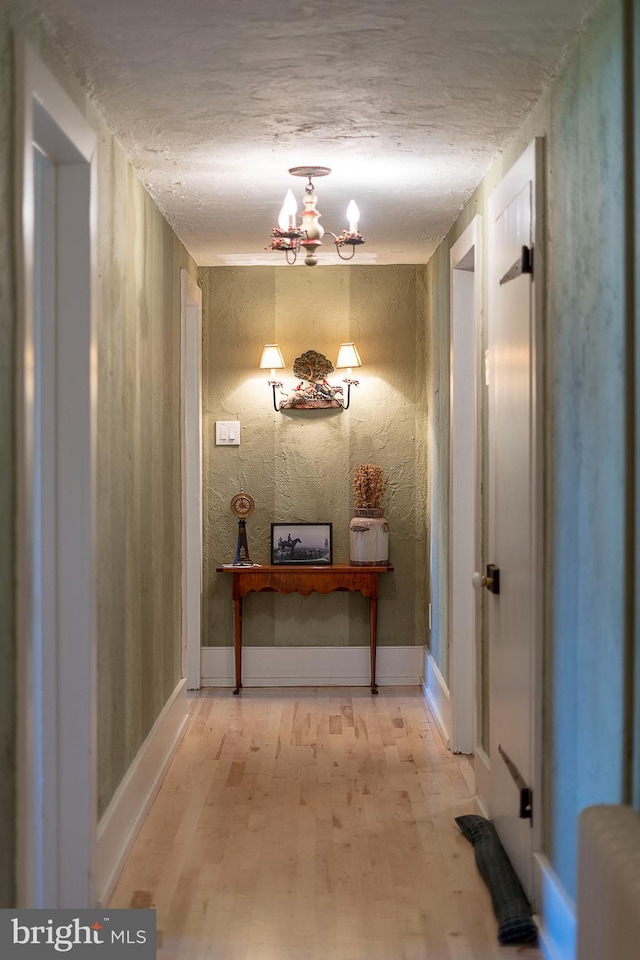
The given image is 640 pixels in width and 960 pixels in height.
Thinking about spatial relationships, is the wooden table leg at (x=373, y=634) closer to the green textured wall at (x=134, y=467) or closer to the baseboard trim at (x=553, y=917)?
the green textured wall at (x=134, y=467)

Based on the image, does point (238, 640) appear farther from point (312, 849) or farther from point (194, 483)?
point (312, 849)

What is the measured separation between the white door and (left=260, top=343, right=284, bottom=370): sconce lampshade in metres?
2.39

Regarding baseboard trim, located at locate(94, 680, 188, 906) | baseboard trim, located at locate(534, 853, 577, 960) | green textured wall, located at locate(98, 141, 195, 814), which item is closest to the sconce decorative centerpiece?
green textured wall, located at locate(98, 141, 195, 814)

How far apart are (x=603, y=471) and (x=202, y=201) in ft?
8.48

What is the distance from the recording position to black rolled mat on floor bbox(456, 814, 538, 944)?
9.39ft

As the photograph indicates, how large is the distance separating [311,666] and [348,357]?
1.80m

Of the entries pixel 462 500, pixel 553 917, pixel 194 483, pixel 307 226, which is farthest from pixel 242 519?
pixel 553 917

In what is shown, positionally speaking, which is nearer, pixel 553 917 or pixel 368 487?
pixel 553 917

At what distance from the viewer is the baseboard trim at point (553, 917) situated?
259 centimetres

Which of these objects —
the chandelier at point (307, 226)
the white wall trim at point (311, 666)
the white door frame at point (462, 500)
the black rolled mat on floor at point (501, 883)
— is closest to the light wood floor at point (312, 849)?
the black rolled mat on floor at point (501, 883)

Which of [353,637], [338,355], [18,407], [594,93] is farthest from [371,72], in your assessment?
[353,637]

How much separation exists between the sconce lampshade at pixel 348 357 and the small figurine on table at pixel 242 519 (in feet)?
3.08

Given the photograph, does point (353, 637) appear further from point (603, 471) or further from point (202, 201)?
point (603, 471)

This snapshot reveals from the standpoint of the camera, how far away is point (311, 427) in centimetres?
614
